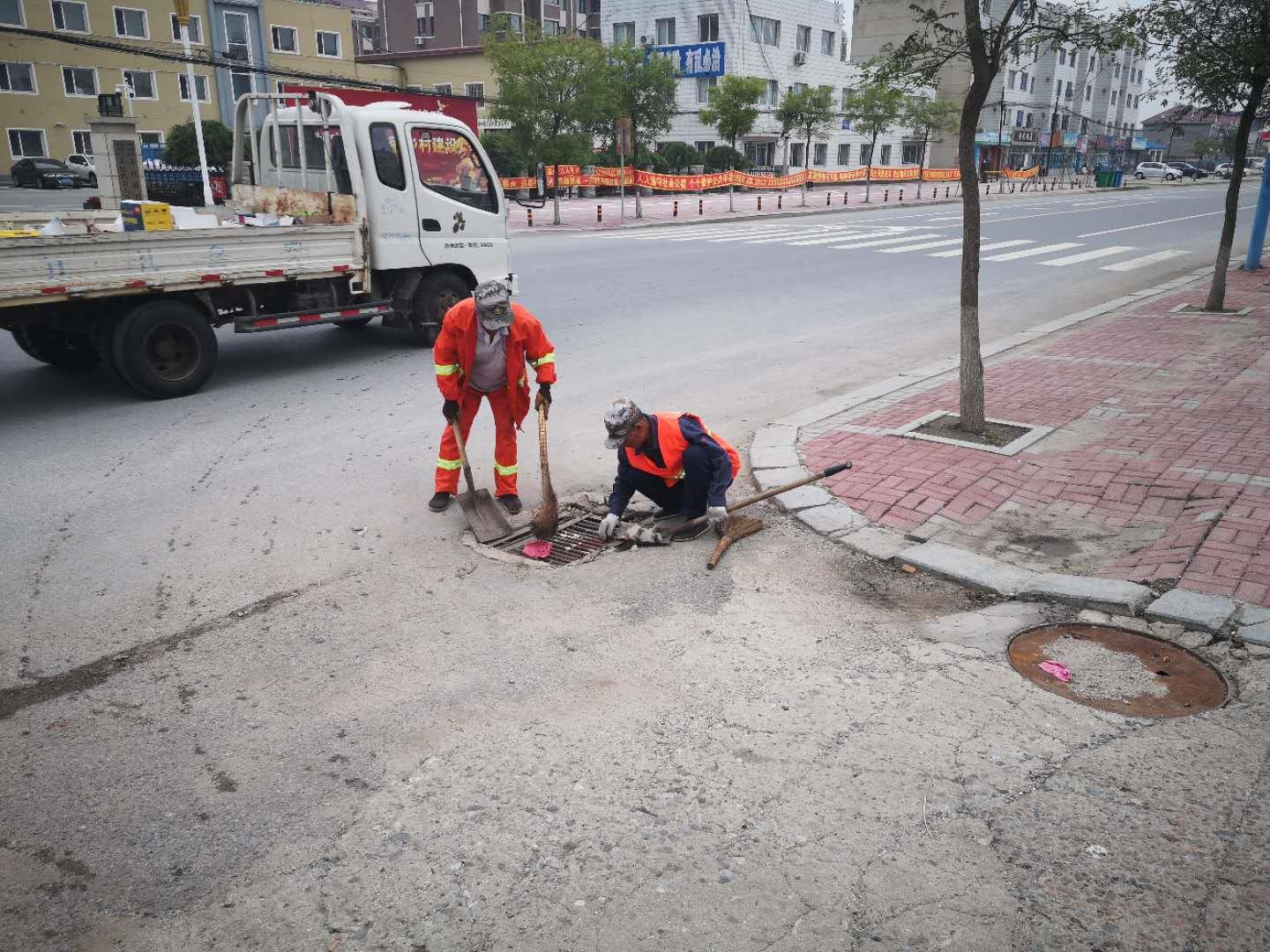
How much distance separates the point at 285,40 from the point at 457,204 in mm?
45894

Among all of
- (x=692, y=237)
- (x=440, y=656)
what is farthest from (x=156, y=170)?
(x=440, y=656)

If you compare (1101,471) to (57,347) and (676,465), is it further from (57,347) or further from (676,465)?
(57,347)

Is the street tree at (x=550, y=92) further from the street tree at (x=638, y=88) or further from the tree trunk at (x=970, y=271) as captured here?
the tree trunk at (x=970, y=271)

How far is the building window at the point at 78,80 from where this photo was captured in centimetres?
4219

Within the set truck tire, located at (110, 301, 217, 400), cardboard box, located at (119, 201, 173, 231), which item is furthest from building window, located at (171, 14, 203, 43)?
truck tire, located at (110, 301, 217, 400)

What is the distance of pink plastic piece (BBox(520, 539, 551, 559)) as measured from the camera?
17.3 feet

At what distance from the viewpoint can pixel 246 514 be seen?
5805mm

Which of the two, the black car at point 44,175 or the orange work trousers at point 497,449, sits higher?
the black car at point 44,175

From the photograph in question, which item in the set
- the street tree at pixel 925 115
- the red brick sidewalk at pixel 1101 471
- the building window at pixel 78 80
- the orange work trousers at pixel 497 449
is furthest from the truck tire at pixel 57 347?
the building window at pixel 78 80

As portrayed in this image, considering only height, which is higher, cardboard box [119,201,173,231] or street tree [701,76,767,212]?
street tree [701,76,767,212]

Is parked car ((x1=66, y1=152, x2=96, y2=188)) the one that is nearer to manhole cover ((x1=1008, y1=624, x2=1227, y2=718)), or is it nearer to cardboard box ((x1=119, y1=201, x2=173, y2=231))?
cardboard box ((x1=119, y1=201, x2=173, y2=231))

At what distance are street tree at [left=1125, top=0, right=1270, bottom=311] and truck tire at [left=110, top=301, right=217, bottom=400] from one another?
10411 mm

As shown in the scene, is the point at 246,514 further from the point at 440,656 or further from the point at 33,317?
the point at 33,317

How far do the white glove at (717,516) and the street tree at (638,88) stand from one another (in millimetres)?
25199
